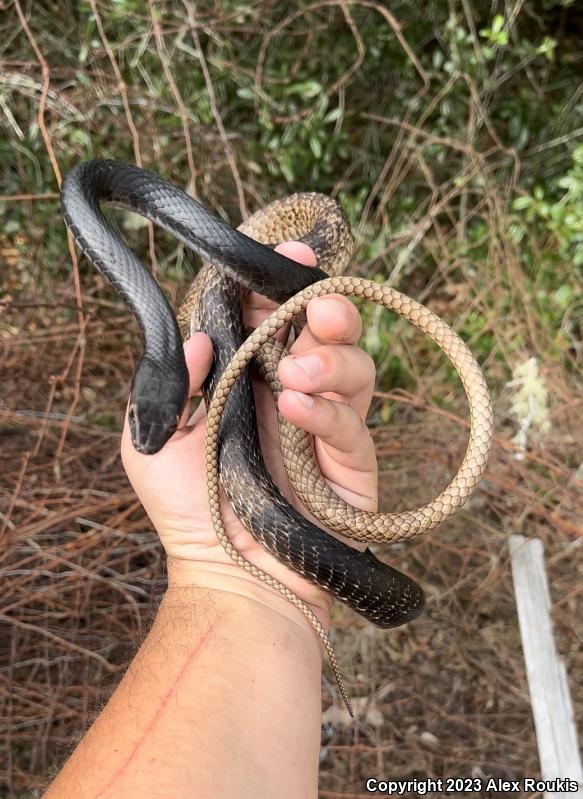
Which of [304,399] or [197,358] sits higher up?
[304,399]

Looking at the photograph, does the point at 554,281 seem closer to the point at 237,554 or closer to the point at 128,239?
the point at 128,239

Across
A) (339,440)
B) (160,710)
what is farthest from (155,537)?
(339,440)

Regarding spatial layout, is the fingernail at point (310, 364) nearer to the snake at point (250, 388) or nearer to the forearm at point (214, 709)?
the snake at point (250, 388)

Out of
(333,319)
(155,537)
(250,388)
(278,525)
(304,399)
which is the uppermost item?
(333,319)

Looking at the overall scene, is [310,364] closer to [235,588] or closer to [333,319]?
[333,319]

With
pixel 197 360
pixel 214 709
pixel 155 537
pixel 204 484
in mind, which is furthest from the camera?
pixel 155 537

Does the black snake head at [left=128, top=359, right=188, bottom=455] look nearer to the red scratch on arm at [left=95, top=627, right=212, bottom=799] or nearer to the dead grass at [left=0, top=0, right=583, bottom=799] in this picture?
the red scratch on arm at [left=95, top=627, right=212, bottom=799]

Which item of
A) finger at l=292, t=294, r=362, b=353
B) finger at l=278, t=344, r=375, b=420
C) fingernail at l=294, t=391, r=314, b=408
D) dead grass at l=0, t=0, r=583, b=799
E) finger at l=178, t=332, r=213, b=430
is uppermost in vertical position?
finger at l=292, t=294, r=362, b=353

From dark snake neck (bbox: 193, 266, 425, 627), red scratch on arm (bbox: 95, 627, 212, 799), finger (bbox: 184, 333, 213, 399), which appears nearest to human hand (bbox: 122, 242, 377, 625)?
finger (bbox: 184, 333, 213, 399)
